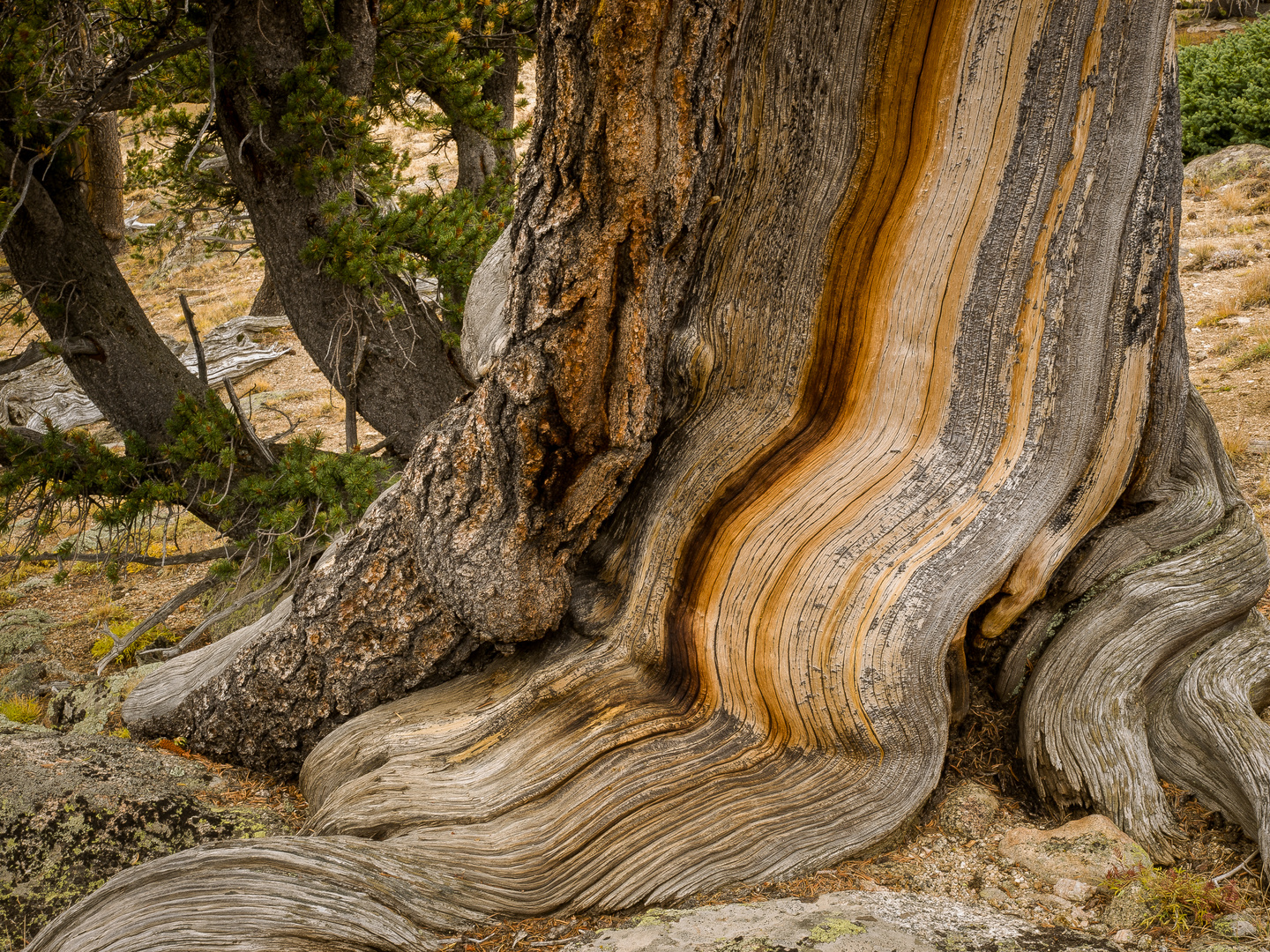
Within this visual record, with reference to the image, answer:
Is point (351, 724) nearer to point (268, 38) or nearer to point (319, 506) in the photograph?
point (319, 506)

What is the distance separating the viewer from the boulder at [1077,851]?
2326 millimetres

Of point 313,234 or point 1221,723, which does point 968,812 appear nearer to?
point 1221,723

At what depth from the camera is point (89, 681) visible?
4.94 m

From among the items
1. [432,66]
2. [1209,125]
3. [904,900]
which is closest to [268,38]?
[432,66]

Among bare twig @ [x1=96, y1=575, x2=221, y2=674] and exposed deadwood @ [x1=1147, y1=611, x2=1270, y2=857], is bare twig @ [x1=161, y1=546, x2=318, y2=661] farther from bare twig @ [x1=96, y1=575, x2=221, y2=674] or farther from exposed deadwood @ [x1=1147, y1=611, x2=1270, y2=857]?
exposed deadwood @ [x1=1147, y1=611, x2=1270, y2=857]

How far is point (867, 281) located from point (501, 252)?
54.7 inches

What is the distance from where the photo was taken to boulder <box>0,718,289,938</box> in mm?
2717

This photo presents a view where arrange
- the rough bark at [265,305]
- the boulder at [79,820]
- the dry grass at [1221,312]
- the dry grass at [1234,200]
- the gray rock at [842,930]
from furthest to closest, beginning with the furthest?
the rough bark at [265,305] → the dry grass at [1234,200] → the dry grass at [1221,312] → the boulder at [79,820] → the gray rock at [842,930]

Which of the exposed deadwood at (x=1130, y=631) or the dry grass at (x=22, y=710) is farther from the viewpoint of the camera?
the dry grass at (x=22, y=710)

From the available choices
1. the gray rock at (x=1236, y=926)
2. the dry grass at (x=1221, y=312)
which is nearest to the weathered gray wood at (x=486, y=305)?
the gray rock at (x=1236, y=926)

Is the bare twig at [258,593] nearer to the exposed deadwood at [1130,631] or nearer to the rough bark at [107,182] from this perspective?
the exposed deadwood at [1130,631]

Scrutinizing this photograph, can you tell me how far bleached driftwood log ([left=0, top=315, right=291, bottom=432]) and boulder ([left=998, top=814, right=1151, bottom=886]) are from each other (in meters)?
9.73

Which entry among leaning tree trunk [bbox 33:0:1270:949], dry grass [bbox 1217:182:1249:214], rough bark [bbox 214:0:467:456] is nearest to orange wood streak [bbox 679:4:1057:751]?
leaning tree trunk [bbox 33:0:1270:949]

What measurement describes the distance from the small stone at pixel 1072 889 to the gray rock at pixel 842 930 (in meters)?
0.15
